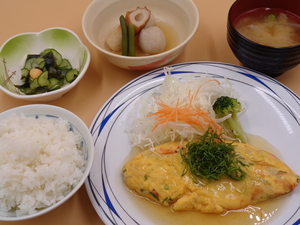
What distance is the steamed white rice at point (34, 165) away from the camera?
5.33ft

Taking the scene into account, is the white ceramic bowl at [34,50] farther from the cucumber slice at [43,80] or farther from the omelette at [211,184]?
the omelette at [211,184]

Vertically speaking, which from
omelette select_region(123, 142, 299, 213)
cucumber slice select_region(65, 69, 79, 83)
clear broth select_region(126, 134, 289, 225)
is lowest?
clear broth select_region(126, 134, 289, 225)

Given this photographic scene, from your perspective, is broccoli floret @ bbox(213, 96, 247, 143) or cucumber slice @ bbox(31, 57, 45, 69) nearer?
broccoli floret @ bbox(213, 96, 247, 143)

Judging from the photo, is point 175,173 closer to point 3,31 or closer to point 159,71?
point 159,71

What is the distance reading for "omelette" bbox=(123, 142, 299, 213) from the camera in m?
1.77

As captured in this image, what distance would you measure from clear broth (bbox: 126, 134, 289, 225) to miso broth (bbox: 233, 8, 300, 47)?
129 cm

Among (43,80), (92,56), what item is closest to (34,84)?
(43,80)

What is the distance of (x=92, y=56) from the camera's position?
284 centimetres

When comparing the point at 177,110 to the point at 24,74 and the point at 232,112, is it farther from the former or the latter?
the point at 24,74

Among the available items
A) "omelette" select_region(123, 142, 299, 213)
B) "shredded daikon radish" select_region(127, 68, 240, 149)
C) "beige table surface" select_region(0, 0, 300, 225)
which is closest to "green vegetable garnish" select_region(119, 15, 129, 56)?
"beige table surface" select_region(0, 0, 300, 225)

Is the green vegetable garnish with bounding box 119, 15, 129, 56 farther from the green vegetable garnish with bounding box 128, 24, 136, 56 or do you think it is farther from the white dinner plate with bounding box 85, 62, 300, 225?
the white dinner plate with bounding box 85, 62, 300, 225

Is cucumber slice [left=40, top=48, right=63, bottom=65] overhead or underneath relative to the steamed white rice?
overhead

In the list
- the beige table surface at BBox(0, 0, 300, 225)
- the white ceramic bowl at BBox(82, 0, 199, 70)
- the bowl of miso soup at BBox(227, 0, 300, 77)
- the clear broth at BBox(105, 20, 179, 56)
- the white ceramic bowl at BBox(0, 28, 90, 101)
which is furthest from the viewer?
the clear broth at BBox(105, 20, 179, 56)

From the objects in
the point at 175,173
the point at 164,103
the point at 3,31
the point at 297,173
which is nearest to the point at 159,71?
→ the point at 164,103
